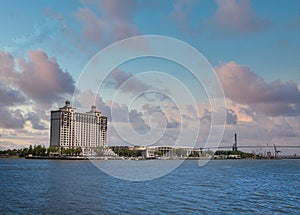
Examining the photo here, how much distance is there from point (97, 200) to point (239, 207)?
40.7 feet

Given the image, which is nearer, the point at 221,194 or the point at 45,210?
the point at 45,210

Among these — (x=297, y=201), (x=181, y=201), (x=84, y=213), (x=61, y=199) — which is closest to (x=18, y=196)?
(x=61, y=199)

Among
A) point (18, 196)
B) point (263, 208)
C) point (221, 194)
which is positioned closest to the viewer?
point (263, 208)

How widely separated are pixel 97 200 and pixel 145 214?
25.9ft

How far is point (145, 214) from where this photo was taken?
28484mm

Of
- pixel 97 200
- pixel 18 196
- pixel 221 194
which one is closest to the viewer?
pixel 97 200

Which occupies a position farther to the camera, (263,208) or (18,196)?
(18,196)

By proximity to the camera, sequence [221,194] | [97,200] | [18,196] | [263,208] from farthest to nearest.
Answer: [221,194]
[18,196]
[97,200]
[263,208]

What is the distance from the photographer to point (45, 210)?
29562 mm

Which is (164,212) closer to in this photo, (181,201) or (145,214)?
(145,214)

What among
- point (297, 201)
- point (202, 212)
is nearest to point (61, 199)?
point (202, 212)

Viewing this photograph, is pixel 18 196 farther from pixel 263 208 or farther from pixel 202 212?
pixel 263 208

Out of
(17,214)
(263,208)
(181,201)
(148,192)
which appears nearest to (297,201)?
(263,208)

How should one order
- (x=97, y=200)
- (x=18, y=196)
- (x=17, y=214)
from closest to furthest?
(x=17, y=214) < (x=97, y=200) < (x=18, y=196)
